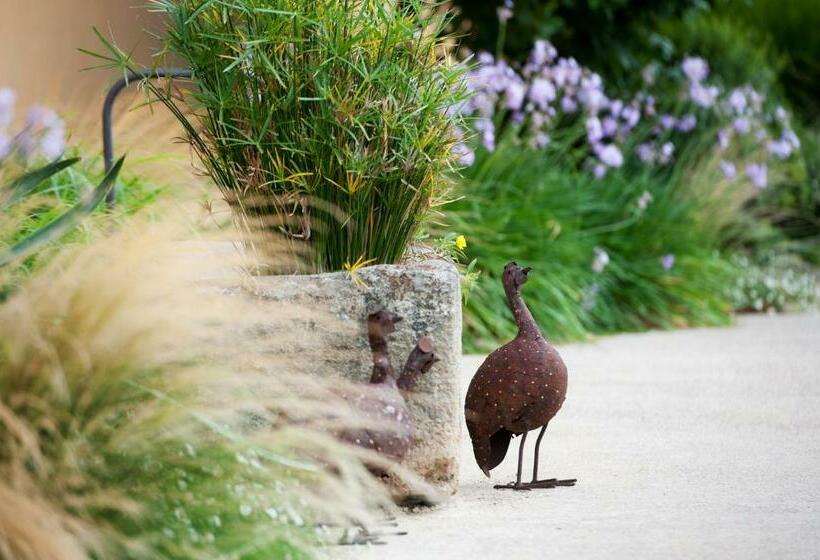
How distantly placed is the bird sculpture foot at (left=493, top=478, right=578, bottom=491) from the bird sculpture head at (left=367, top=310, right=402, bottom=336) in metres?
0.66

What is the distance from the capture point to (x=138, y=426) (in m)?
2.31

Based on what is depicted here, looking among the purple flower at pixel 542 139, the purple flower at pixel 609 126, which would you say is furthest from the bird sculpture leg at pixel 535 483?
the purple flower at pixel 609 126

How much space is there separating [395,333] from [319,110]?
0.63 meters

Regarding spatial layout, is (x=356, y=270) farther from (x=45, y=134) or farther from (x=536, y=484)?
(x=45, y=134)

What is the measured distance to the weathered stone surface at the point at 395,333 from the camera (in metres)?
3.13

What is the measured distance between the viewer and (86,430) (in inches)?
89.2

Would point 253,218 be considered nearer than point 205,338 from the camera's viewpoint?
No

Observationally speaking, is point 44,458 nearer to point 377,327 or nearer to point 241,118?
point 377,327

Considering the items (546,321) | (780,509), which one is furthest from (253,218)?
(546,321)

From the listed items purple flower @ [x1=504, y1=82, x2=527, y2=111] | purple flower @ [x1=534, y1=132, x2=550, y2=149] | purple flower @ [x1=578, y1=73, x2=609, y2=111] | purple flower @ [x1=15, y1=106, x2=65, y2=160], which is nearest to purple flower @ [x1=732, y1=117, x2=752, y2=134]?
purple flower @ [x1=578, y1=73, x2=609, y2=111]

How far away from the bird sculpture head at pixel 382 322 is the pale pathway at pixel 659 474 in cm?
50

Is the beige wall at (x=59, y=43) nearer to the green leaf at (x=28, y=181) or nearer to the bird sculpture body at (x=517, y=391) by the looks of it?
the green leaf at (x=28, y=181)

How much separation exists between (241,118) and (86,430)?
1191 millimetres

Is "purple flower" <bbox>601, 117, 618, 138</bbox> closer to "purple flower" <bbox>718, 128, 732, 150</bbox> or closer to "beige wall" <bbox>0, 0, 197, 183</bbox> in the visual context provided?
→ "purple flower" <bbox>718, 128, 732, 150</bbox>
